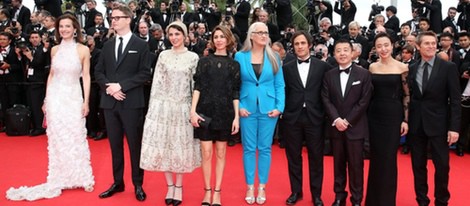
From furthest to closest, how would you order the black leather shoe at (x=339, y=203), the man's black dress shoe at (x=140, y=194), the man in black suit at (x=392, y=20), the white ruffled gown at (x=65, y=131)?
the man in black suit at (x=392, y=20) → the white ruffled gown at (x=65, y=131) → the man's black dress shoe at (x=140, y=194) → the black leather shoe at (x=339, y=203)

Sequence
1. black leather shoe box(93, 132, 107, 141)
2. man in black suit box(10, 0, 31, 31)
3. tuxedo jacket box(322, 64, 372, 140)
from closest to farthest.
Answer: tuxedo jacket box(322, 64, 372, 140) → black leather shoe box(93, 132, 107, 141) → man in black suit box(10, 0, 31, 31)

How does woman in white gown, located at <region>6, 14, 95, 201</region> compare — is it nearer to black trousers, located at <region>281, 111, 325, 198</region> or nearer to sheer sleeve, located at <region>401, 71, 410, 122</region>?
black trousers, located at <region>281, 111, 325, 198</region>

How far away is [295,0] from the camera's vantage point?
16641 millimetres

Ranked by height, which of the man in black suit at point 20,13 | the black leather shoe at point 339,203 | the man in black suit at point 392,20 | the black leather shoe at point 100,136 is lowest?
the black leather shoe at point 339,203

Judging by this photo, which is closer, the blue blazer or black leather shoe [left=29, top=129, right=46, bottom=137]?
the blue blazer

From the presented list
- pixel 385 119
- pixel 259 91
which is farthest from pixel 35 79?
pixel 385 119

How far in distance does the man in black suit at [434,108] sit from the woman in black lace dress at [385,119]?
0.10 meters

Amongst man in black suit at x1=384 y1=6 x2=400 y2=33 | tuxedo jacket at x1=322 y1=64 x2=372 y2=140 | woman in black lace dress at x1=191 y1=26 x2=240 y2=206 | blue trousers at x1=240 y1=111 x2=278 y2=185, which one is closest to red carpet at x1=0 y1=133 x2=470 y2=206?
blue trousers at x1=240 y1=111 x2=278 y2=185

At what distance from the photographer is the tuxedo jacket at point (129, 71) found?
3889 millimetres

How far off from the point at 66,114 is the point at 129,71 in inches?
29.5

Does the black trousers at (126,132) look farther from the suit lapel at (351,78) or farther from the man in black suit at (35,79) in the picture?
the man in black suit at (35,79)

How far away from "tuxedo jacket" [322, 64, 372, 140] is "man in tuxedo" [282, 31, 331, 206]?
136 mm

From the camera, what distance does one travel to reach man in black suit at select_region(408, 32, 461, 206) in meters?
3.53

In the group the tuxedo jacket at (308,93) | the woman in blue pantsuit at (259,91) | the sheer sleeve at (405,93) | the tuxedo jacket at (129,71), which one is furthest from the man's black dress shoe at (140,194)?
the sheer sleeve at (405,93)
